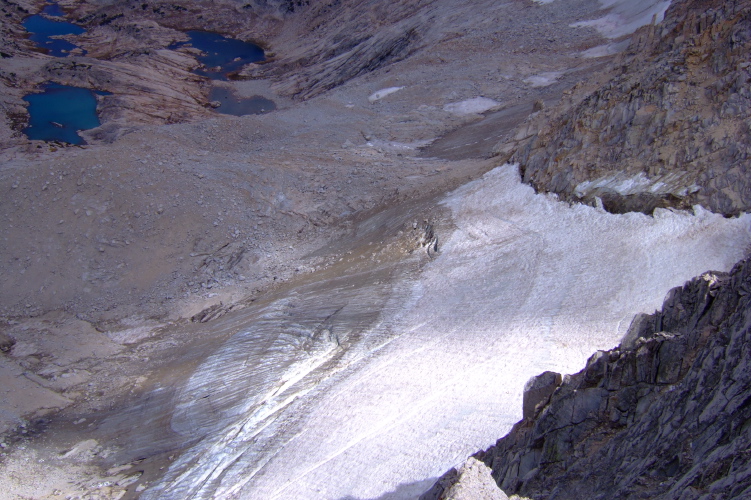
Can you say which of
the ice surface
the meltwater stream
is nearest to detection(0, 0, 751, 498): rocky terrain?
the ice surface

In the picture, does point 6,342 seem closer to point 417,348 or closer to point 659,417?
point 417,348

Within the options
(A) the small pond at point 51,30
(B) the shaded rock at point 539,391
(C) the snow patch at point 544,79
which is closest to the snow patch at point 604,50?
(C) the snow patch at point 544,79

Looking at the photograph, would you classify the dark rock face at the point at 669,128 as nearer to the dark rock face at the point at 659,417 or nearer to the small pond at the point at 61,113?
the dark rock face at the point at 659,417

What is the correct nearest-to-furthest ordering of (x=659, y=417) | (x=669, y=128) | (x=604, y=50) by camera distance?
(x=659, y=417) → (x=669, y=128) → (x=604, y=50)

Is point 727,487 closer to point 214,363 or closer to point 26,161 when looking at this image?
point 214,363

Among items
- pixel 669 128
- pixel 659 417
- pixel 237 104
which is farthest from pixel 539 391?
pixel 237 104
